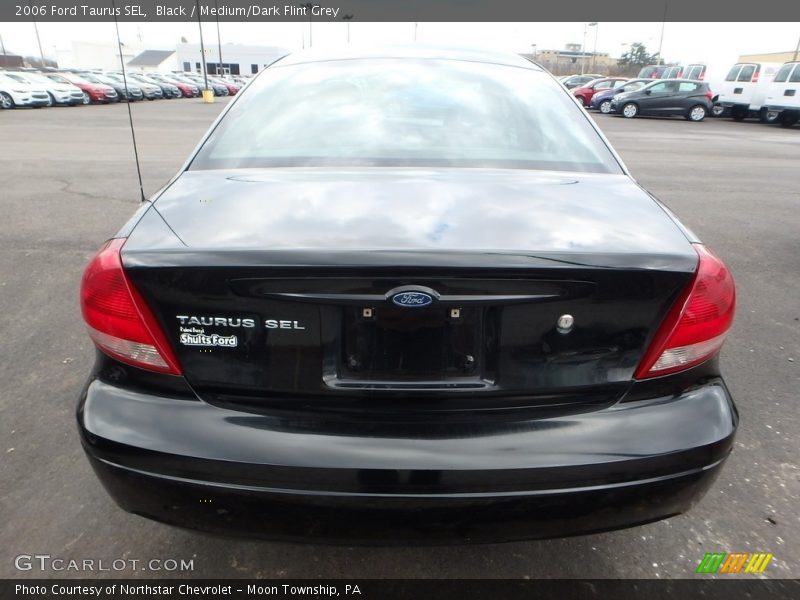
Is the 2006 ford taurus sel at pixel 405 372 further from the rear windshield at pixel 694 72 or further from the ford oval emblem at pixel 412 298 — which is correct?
the rear windshield at pixel 694 72

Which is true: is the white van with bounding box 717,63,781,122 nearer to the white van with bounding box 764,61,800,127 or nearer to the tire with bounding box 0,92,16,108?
the white van with bounding box 764,61,800,127

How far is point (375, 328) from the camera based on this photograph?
1541mm

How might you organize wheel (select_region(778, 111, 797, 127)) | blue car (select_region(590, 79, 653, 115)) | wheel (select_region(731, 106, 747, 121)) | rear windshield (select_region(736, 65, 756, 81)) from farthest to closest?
blue car (select_region(590, 79, 653, 115)), wheel (select_region(731, 106, 747, 121)), rear windshield (select_region(736, 65, 756, 81)), wheel (select_region(778, 111, 797, 127))

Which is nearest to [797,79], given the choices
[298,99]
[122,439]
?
[298,99]

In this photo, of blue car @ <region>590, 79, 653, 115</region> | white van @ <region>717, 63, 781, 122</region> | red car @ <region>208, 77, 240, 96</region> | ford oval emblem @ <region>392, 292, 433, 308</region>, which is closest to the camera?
ford oval emblem @ <region>392, 292, 433, 308</region>

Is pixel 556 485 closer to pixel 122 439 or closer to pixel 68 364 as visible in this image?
pixel 122 439

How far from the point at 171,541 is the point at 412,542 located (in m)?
1.05

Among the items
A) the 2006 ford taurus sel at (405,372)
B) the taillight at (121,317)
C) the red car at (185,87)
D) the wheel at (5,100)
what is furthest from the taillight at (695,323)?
the red car at (185,87)

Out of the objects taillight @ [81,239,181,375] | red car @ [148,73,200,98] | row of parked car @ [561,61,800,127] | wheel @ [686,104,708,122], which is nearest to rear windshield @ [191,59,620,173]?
taillight @ [81,239,181,375]

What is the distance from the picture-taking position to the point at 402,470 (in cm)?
152

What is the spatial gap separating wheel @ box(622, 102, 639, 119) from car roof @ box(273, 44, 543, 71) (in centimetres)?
2354

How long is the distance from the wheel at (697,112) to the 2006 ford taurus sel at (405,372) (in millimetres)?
25488

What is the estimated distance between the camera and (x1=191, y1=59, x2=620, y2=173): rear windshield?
2.25m

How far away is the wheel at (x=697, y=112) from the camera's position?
23516mm
